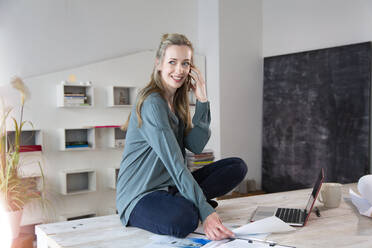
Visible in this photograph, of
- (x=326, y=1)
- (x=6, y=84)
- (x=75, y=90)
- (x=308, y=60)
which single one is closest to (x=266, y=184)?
(x=308, y=60)

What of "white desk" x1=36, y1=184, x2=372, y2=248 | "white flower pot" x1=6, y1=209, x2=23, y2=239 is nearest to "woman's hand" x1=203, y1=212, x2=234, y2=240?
"white desk" x1=36, y1=184, x2=372, y2=248

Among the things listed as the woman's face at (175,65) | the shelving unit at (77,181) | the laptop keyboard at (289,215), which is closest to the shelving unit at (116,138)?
the shelving unit at (77,181)

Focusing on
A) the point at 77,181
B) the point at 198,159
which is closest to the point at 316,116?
the point at 198,159

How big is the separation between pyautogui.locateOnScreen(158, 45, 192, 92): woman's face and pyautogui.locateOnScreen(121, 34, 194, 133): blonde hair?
0.03 meters

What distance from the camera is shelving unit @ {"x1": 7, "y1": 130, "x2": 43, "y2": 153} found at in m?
3.45

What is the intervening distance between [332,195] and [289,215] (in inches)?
12.9

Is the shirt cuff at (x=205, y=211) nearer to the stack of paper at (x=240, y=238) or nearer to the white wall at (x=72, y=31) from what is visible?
the stack of paper at (x=240, y=238)

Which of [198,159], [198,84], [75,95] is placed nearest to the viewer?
[198,84]

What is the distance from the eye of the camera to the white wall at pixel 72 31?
11.8 feet

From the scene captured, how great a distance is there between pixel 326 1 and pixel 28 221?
3.84 meters

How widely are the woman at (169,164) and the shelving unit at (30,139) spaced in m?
1.90

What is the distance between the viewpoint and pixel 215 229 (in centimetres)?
150

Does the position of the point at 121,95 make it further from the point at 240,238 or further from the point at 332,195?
the point at 240,238

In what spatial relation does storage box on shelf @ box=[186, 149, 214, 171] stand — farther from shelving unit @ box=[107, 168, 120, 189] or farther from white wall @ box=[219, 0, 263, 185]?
shelving unit @ box=[107, 168, 120, 189]
